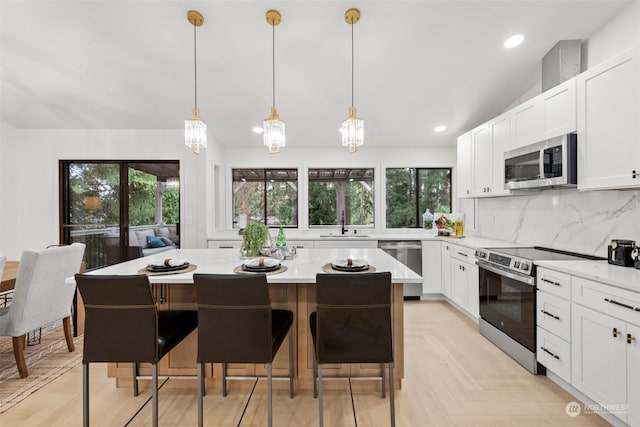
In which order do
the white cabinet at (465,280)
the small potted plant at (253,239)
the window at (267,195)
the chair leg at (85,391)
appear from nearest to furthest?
the chair leg at (85,391), the small potted plant at (253,239), the white cabinet at (465,280), the window at (267,195)

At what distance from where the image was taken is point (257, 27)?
8.20 feet

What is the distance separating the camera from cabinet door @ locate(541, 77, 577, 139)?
7.54 feet

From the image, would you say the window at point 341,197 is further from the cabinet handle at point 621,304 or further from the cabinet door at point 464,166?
the cabinet handle at point 621,304

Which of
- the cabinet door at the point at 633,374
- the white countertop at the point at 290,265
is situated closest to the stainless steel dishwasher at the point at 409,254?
the white countertop at the point at 290,265

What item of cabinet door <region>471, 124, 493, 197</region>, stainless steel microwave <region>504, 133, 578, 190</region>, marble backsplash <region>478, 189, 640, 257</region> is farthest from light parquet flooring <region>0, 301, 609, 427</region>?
cabinet door <region>471, 124, 493, 197</region>

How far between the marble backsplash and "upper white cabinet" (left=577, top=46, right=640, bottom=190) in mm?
351

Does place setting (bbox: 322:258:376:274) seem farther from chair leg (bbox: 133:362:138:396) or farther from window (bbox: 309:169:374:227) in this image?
window (bbox: 309:169:374:227)

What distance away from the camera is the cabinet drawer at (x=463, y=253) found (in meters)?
3.27

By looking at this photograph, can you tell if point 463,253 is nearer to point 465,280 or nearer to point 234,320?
point 465,280

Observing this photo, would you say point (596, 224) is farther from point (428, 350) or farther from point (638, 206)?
point (428, 350)

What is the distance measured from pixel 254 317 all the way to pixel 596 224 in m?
2.85

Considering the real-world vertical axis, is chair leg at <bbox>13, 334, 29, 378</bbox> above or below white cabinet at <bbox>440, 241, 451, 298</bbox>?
below

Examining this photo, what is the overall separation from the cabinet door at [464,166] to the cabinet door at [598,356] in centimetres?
213

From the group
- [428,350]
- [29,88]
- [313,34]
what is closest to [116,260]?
[29,88]
